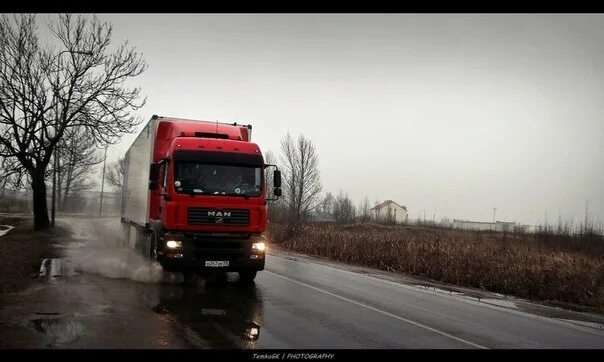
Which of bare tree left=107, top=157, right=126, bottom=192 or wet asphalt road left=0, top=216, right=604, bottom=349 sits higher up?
bare tree left=107, top=157, right=126, bottom=192

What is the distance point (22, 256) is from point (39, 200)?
1287cm

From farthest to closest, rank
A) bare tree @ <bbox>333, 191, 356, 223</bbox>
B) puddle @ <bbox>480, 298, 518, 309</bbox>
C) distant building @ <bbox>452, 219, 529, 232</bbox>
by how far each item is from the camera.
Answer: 1. bare tree @ <bbox>333, 191, 356, 223</bbox>
2. distant building @ <bbox>452, 219, 529, 232</bbox>
3. puddle @ <bbox>480, 298, 518, 309</bbox>

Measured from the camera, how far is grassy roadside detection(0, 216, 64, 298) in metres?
11.6

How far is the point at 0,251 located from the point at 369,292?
13.2 m

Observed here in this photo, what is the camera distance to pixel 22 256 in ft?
55.1

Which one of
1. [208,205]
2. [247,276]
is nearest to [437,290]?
[247,276]

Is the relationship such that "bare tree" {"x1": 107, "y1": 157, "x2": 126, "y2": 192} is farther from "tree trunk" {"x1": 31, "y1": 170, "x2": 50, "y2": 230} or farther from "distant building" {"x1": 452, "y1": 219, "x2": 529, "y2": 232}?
"distant building" {"x1": 452, "y1": 219, "x2": 529, "y2": 232}

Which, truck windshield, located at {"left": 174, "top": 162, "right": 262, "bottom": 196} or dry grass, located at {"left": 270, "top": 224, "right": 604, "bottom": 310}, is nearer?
truck windshield, located at {"left": 174, "top": 162, "right": 262, "bottom": 196}

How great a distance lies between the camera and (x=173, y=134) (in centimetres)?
1280

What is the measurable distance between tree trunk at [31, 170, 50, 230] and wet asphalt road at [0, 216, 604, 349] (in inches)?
680

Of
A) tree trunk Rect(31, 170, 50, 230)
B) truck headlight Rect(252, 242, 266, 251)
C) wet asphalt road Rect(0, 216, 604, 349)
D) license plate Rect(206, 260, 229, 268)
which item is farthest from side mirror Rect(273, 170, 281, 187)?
tree trunk Rect(31, 170, 50, 230)

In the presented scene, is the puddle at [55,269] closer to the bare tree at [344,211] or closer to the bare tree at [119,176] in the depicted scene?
the bare tree at [119,176]

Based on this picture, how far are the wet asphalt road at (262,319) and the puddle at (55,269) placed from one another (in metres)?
0.66
